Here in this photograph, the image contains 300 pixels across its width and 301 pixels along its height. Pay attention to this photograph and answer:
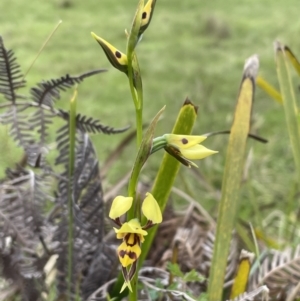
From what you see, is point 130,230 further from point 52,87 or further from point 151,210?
point 52,87

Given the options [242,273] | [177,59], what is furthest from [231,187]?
[177,59]

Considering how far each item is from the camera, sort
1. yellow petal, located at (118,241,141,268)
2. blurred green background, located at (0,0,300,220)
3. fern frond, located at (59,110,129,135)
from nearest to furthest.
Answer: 1. yellow petal, located at (118,241,141,268)
2. fern frond, located at (59,110,129,135)
3. blurred green background, located at (0,0,300,220)

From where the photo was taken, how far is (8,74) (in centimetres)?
31

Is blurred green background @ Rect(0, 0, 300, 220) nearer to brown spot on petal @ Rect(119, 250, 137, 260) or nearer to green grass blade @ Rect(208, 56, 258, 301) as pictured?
green grass blade @ Rect(208, 56, 258, 301)

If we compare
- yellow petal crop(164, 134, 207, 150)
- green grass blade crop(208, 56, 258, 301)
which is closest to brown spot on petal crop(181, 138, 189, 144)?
yellow petal crop(164, 134, 207, 150)

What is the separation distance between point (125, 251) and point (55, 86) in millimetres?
131

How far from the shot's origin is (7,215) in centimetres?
30

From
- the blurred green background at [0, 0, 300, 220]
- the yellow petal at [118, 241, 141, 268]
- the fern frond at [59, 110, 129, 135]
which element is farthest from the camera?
the blurred green background at [0, 0, 300, 220]

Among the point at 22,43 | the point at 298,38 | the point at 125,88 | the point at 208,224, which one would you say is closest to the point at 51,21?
the point at 22,43

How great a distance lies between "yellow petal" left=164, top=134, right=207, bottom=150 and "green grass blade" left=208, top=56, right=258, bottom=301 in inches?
3.9

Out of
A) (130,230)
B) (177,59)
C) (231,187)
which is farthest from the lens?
(177,59)

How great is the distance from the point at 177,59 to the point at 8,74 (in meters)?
0.93

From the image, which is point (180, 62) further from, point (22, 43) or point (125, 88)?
point (22, 43)

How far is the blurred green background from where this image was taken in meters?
0.85
